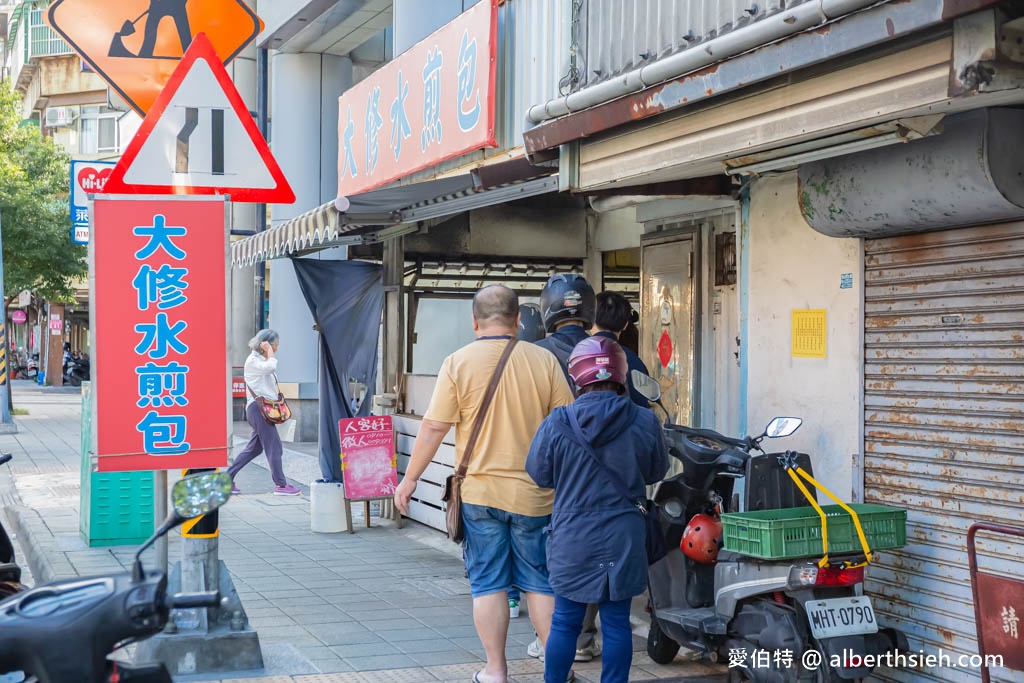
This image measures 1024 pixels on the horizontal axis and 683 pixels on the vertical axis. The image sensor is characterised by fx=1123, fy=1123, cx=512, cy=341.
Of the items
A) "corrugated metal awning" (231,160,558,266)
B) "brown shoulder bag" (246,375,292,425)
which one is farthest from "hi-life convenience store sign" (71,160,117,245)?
"corrugated metal awning" (231,160,558,266)

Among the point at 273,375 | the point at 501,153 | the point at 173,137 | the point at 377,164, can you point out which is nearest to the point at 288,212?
the point at 273,375

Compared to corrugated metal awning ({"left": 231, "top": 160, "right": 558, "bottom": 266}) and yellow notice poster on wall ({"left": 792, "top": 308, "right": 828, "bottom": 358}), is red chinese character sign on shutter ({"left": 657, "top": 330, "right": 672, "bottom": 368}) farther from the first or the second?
yellow notice poster on wall ({"left": 792, "top": 308, "right": 828, "bottom": 358})

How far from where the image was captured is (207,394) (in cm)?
562

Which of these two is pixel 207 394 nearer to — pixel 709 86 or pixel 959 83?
pixel 709 86

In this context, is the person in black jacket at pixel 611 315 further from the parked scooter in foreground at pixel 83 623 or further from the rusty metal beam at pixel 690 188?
the parked scooter in foreground at pixel 83 623

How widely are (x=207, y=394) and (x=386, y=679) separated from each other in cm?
173

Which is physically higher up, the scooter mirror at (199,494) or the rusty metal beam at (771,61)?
the rusty metal beam at (771,61)

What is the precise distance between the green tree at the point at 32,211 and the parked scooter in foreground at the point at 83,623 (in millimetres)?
28866

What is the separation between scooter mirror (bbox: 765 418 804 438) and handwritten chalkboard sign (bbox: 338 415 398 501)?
5.27 m

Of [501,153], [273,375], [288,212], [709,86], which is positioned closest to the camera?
[709,86]

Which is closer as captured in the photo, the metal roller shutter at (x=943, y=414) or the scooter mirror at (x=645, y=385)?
the metal roller shutter at (x=943, y=414)

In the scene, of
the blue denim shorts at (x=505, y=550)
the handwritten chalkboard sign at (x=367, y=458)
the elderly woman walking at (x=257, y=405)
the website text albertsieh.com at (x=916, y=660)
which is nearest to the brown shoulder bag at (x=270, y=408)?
the elderly woman walking at (x=257, y=405)

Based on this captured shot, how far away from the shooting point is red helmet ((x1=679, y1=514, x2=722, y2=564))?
5.59 metres

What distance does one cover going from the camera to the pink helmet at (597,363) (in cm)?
482
